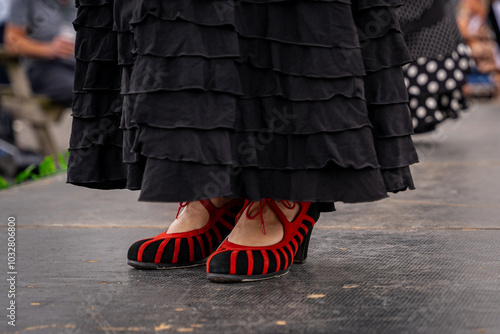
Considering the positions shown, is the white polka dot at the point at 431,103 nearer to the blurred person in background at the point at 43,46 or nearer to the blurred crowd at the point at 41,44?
the blurred crowd at the point at 41,44

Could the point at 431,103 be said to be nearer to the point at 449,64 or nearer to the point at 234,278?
the point at 449,64

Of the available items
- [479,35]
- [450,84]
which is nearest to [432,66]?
[450,84]

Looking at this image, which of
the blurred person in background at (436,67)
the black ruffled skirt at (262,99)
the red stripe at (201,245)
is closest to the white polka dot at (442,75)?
the blurred person in background at (436,67)

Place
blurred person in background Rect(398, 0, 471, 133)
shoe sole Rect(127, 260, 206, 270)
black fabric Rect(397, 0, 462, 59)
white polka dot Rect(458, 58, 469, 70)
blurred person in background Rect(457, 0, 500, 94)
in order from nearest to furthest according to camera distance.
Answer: shoe sole Rect(127, 260, 206, 270)
black fabric Rect(397, 0, 462, 59)
blurred person in background Rect(398, 0, 471, 133)
white polka dot Rect(458, 58, 469, 70)
blurred person in background Rect(457, 0, 500, 94)

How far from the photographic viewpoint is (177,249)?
4.36 ft

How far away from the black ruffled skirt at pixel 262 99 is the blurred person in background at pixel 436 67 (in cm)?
146

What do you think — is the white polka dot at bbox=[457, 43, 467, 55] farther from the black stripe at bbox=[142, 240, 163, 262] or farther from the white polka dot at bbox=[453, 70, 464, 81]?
the black stripe at bbox=[142, 240, 163, 262]

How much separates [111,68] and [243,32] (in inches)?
12.6

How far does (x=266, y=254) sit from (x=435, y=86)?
6.13 feet

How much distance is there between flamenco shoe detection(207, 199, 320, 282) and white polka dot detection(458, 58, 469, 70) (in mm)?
1856

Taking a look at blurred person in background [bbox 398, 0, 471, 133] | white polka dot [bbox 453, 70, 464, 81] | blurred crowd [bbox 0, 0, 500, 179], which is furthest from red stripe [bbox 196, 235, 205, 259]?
blurred crowd [bbox 0, 0, 500, 179]

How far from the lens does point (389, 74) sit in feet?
4.13

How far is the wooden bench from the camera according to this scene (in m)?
4.08

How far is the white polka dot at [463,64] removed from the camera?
2.95m
